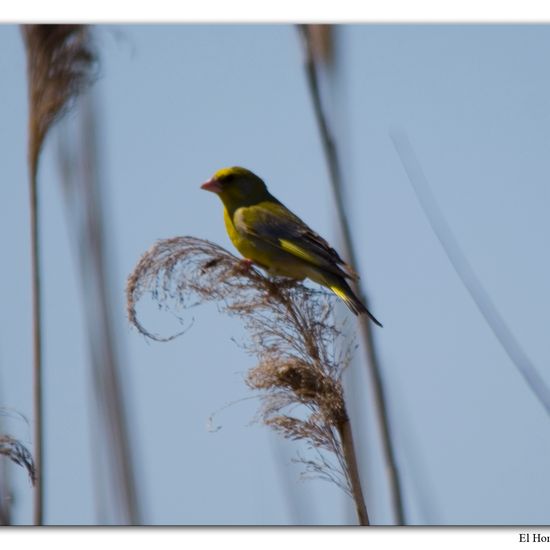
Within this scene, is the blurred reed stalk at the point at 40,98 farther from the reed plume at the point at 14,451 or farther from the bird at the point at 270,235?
the bird at the point at 270,235

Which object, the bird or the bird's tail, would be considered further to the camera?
the bird

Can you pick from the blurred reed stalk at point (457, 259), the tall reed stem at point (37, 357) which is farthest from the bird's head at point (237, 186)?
the tall reed stem at point (37, 357)

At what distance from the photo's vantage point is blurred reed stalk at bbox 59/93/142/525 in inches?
90.7

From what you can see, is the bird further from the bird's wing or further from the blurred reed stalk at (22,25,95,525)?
the blurred reed stalk at (22,25,95,525)

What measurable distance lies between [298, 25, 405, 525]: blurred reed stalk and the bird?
26 centimetres

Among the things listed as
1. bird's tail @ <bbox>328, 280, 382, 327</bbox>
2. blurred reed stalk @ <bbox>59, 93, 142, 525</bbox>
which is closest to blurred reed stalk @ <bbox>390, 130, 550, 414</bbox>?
bird's tail @ <bbox>328, 280, 382, 327</bbox>

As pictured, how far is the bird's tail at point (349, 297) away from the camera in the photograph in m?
2.69

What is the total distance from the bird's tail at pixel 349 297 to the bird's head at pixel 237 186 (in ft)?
1.69

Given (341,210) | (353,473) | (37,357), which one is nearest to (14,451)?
(37,357)

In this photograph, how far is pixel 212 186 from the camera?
313 centimetres

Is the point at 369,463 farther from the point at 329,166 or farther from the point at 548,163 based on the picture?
the point at 548,163

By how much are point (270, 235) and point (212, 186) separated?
0.86 feet

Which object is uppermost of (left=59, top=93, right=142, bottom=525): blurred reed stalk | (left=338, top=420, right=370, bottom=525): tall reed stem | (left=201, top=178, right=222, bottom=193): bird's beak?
(left=201, top=178, right=222, bottom=193): bird's beak

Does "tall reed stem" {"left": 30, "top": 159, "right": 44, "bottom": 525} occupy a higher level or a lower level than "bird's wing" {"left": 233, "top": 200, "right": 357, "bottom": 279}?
lower
